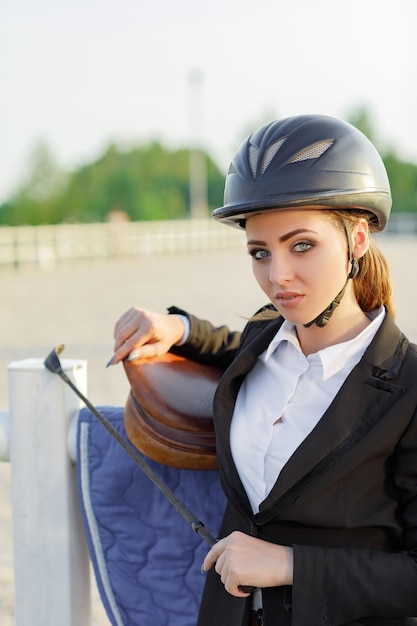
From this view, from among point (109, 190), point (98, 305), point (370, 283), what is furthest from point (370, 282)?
point (109, 190)

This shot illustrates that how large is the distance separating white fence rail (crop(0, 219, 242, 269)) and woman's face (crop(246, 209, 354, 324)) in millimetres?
21221

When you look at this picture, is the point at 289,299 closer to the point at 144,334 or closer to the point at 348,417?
the point at 348,417

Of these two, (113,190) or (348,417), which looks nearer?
(348,417)

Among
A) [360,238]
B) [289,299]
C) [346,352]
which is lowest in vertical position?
[346,352]

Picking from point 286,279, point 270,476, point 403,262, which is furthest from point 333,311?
point 403,262

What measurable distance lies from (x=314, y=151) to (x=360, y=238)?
0.67 ft

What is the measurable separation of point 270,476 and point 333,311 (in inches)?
14.2

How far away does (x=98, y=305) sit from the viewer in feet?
40.8

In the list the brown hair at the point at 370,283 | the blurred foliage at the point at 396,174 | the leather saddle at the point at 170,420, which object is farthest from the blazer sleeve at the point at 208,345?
the blurred foliage at the point at 396,174

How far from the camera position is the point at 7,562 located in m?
3.81

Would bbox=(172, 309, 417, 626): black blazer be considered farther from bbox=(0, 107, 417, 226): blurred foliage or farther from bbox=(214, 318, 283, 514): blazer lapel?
bbox=(0, 107, 417, 226): blurred foliage

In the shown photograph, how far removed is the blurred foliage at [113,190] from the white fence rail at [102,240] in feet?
81.2

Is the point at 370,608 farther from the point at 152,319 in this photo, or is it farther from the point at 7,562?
the point at 7,562

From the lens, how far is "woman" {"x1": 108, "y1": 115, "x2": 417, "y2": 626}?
1.46m
